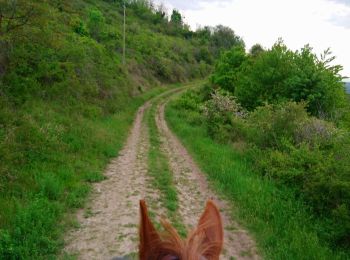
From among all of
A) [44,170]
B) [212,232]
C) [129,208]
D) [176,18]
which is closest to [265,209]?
[129,208]

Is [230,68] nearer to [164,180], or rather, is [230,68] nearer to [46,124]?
[46,124]

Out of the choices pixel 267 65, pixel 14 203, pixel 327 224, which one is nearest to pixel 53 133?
pixel 14 203

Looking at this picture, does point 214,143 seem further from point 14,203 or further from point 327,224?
point 14,203

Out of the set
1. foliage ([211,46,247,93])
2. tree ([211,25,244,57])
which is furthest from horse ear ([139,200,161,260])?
tree ([211,25,244,57])

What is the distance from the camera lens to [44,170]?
8.34 meters

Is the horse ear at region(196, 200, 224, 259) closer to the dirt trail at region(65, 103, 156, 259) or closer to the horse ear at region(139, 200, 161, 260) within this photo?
the horse ear at region(139, 200, 161, 260)

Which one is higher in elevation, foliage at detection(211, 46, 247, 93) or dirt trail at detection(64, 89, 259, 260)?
foliage at detection(211, 46, 247, 93)

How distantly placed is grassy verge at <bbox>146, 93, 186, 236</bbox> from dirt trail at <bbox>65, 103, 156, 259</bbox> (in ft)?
0.99

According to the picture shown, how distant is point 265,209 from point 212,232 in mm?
6083

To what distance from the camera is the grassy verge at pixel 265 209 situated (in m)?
5.88

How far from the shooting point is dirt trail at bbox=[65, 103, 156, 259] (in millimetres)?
5637

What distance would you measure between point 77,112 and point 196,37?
6914 centimetres

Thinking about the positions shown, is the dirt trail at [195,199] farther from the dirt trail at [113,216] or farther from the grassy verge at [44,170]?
the grassy verge at [44,170]

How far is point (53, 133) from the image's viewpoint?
10.8m
